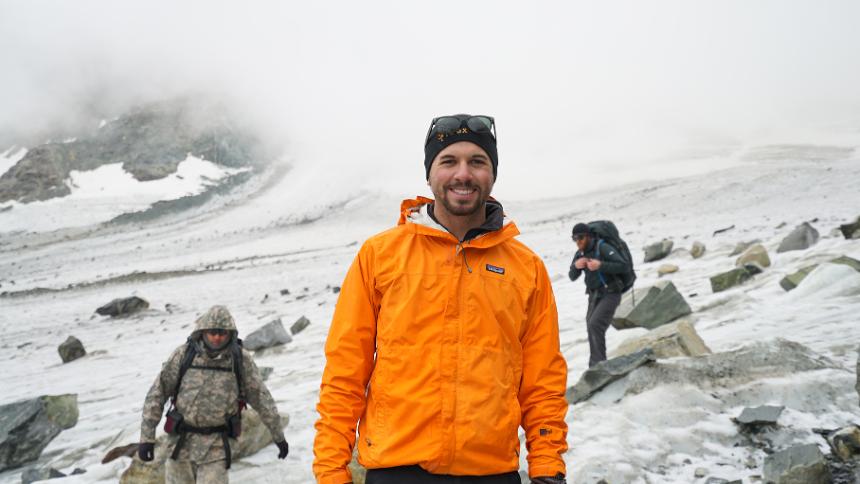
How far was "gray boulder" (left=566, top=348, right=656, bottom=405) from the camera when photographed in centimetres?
527

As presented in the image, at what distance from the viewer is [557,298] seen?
37.9ft

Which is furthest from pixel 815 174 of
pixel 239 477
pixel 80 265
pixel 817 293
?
pixel 80 265

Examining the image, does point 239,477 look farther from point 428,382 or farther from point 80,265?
point 80,265

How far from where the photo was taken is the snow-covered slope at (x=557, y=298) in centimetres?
438

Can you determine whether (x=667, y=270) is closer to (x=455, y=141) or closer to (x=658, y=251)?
(x=658, y=251)

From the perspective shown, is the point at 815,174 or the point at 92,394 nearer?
the point at 92,394

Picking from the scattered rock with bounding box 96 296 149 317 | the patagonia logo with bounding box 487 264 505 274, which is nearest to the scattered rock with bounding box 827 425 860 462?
the patagonia logo with bounding box 487 264 505 274

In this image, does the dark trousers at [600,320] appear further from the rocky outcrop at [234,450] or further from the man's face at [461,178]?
the man's face at [461,178]

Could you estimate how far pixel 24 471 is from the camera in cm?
572

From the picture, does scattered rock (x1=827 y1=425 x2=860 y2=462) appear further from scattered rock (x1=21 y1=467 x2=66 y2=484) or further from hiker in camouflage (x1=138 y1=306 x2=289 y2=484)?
scattered rock (x1=21 y1=467 x2=66 y2=484)

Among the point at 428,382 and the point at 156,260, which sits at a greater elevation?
the point at 428,382

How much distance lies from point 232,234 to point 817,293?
3954 cm

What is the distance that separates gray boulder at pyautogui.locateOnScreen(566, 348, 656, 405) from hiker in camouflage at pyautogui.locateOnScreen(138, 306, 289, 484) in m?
3.56

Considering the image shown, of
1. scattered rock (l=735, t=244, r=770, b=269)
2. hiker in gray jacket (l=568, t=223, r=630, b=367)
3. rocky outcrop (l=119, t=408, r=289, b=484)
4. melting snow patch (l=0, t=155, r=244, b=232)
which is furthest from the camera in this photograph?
melting snow patch (l=0, t=155, r=244, b=232)
